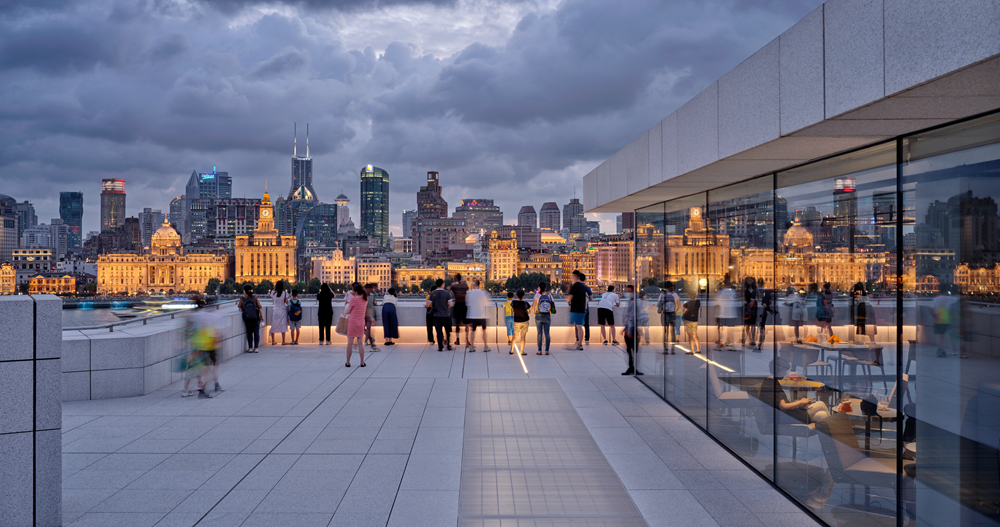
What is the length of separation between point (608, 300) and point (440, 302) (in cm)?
427

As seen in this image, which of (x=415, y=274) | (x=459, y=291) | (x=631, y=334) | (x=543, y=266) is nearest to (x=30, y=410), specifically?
(x=631, y=334)

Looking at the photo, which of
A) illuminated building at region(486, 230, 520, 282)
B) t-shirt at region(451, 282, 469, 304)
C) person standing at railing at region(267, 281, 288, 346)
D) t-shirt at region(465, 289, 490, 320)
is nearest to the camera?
t-shirt at region(465, 289, 490, 320)

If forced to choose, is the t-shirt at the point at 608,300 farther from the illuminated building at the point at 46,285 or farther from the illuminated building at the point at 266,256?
the illuminated building at the point at 266,256

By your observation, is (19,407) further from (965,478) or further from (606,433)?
(965,478)

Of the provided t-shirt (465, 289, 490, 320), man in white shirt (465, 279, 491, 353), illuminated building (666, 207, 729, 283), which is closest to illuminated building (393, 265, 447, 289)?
man in white shirt (465, 279, 491, 353)

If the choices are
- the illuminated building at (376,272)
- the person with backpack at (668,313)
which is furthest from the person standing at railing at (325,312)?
the illuminated building at (376,272)

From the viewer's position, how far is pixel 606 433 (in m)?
7.76

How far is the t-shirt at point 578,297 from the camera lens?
570 inches

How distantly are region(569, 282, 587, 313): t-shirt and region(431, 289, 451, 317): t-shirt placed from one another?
3.10m

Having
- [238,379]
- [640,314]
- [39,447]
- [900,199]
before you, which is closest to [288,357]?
[238,379]

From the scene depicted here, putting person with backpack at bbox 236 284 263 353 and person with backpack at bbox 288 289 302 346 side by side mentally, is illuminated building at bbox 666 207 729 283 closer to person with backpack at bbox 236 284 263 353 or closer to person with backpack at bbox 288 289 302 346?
person with backpack at bbox 236 284 263 353

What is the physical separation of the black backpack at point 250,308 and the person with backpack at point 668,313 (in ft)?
32.3

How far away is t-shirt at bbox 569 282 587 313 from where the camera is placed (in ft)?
47.5

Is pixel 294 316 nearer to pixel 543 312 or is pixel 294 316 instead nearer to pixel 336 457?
pixel 543 312
